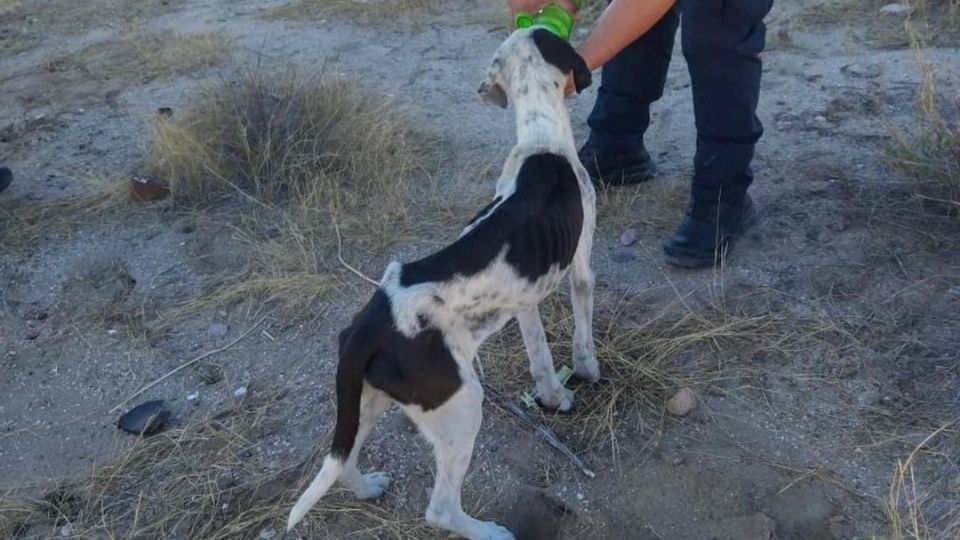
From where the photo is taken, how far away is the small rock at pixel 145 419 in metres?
3.22

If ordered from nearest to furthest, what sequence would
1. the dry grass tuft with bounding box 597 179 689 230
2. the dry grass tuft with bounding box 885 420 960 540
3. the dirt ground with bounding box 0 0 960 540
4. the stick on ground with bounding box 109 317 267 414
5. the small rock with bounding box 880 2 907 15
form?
1. the dry grass tuft with bounding box 885 420 960 540
2. the dirt ground with bounding box 0 0 960 540
3. the stick on ground with bounding box 109 317 267 414
4. the dry grass tuft with bounding box 597 179 689 230
5. the small rock with bounding box 880 2 907 15

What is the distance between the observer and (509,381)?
3.22 metres

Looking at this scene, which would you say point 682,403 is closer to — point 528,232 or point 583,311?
point 583,311

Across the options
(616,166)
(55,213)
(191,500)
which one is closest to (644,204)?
(616,166)

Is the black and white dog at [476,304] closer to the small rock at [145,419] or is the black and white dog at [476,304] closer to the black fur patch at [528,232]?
the black fur patch at [528,232]

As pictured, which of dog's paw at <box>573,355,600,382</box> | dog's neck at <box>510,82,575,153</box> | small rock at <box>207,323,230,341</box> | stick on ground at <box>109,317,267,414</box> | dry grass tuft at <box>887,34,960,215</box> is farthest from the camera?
dry grass tuft at <box>887,34,960,215</box>

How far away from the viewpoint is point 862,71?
5.31m

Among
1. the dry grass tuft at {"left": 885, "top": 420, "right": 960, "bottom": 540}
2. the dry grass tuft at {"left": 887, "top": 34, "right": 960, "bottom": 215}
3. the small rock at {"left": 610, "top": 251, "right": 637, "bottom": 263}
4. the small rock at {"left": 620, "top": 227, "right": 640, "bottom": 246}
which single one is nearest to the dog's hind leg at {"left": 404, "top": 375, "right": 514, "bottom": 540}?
the dry grass tuft at {"left": 885, "top": 420, "right": 960, "bottom": 540}

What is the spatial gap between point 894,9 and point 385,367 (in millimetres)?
5079

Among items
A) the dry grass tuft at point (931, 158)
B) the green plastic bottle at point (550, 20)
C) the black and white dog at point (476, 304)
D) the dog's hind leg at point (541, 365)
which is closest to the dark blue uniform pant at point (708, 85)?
the green plastic bottle at point (550, 20)

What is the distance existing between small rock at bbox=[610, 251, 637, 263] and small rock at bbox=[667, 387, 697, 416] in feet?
3.00

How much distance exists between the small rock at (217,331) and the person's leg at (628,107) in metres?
1.76

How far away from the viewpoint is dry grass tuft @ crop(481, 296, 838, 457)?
3.04 metres

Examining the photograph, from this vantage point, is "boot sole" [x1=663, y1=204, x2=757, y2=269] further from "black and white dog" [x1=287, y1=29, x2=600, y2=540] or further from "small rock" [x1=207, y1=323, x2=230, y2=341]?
"small rock" [x1=207, y1=323, x2=230, y2=341]
